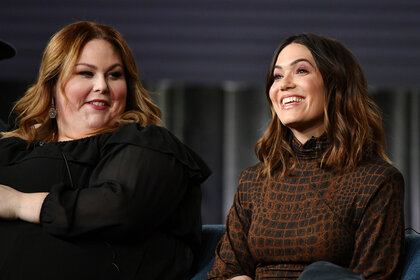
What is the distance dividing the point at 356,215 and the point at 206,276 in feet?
2.16

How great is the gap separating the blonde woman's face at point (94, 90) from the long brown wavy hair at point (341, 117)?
2.18ft

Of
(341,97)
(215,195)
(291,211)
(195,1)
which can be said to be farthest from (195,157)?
(195,1)

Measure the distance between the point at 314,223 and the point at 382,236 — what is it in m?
0.24

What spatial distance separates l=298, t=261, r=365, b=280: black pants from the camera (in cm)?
191

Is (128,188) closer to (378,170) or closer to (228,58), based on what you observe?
(378,170)

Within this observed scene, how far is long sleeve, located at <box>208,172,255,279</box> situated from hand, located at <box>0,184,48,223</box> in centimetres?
69

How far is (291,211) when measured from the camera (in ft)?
7.61

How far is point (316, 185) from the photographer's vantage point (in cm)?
231

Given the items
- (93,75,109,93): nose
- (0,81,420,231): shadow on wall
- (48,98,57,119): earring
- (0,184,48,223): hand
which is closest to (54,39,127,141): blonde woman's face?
(93,75,109,93): nose

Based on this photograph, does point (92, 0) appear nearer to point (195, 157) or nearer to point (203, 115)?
point (203, 115)

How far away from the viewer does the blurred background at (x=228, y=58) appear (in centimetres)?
465

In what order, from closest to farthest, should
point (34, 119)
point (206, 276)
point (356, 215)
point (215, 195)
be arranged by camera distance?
1. point (356, 215)
2. point (206, 276)
3. point (34, 119)
4. point (215, 195)

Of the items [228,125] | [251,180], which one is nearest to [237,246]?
[251,180]

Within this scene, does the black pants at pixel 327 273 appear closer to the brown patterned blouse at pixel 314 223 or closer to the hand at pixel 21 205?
the brown patterned blouse at pixel 314 223
